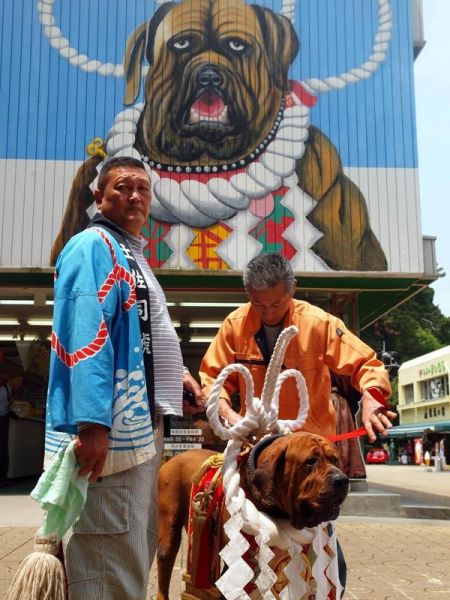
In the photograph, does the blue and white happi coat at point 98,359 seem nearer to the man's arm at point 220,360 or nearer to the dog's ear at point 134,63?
the man's arm at point 220,360

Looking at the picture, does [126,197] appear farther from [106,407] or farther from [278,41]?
[278,41]

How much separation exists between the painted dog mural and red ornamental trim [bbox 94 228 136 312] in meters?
7.49

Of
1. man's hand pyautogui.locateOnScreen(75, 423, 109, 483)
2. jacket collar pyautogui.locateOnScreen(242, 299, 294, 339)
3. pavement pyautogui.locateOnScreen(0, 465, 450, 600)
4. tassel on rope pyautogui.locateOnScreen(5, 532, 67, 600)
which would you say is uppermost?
jacket collar pyautogui.locateOnScreen(242, 299, 294, 339)

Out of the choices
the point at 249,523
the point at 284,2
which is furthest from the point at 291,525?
the point at 284,2

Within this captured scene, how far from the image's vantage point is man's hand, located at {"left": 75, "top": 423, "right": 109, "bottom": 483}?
219 cm

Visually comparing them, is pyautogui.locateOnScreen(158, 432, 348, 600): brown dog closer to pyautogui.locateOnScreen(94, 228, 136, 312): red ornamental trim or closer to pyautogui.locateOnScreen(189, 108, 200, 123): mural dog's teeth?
pyautogui.locateOnScreen(94, 228, 136, 312): red ornamental trim

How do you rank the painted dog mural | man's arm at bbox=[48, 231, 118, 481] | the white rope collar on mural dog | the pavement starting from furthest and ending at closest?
the painted dog mural, the pavement, the white rope collar on mural dog, man's arm at bbox=[48, 231, 118, 481]

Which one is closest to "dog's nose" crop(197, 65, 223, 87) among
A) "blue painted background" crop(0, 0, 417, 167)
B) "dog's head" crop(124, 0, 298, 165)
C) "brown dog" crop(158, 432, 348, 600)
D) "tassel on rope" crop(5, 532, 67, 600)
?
"dog's head" crop(124, 0, 298, 165)

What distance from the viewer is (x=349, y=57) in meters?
10.8

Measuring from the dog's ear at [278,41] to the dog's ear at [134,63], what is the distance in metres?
1.88

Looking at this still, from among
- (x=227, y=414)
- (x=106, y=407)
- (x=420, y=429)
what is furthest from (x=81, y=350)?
(x=420, y=429)

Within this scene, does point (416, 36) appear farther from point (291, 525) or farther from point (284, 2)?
point (291, 525)

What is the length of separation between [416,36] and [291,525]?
11.5 metres

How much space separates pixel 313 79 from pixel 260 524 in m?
9.34
